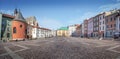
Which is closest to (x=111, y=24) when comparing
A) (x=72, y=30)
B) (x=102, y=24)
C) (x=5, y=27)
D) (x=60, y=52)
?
(x=102, y=24)

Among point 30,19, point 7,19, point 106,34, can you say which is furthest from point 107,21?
point 30,19

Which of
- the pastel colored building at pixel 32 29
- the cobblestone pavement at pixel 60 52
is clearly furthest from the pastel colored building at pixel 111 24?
the pastel colored building at pixel 32 29

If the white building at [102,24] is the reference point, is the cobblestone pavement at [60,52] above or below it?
below

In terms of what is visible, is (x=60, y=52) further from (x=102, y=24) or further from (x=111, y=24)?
(x=102, y=24)

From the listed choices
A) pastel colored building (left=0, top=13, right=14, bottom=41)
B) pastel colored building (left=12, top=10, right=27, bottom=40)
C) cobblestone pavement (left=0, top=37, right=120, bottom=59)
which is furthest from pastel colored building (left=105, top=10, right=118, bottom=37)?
pastel colored building (left=0, top=13, right=14, bottom=41)

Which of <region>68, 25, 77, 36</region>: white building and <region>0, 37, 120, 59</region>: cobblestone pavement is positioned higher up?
<region>68, 25, 77, 36</region>: white building

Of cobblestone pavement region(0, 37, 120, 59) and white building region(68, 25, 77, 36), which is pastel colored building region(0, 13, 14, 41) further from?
white building region(68, 25, 77, 36)

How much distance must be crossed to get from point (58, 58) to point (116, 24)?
4512 centimetres

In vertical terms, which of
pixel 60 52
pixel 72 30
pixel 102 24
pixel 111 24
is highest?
pixel 102 24

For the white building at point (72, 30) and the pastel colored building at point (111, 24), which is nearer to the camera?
the pastel colored building at point (111, 24)

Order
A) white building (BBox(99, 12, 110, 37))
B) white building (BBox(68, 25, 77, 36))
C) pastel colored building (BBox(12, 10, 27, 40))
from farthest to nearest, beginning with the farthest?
white building (BBox(68, 25, 77, 36)) → white building (BBox(99, 12, 110, 37)) → pastel colored building (BBox(12, 10, 27, 40))

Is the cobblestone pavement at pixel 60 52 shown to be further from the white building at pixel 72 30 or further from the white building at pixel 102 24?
the white building at pixel 72 30

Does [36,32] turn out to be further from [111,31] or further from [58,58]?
[58,58]

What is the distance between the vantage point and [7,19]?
167ft
